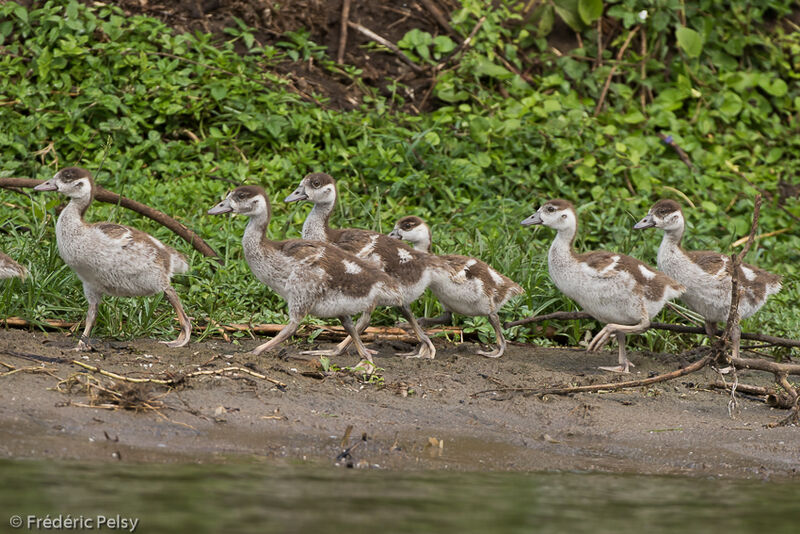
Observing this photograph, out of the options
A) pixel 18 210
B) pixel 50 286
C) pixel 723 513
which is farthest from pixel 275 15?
pixel 723 513

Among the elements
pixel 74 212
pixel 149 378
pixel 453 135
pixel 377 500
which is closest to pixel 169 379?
pixel 149 378

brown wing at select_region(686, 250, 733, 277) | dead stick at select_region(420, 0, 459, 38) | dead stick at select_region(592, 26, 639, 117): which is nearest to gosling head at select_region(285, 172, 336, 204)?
brown wing at select_region(686, 250, 733, 277)

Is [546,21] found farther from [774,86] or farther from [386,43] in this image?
[774,86]

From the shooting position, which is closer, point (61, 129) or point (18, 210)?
point (18, 210)

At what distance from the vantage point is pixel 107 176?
37.4 feet

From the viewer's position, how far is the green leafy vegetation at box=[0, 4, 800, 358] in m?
10.7

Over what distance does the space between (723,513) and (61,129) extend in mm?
8716

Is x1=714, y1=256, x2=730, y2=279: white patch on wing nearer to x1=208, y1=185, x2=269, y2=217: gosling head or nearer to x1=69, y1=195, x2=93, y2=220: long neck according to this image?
x1=208, y1=185, x2=269, y2=217: gosling head

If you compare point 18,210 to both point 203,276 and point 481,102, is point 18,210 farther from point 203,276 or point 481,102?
point 481,102

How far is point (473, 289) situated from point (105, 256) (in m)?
2.84

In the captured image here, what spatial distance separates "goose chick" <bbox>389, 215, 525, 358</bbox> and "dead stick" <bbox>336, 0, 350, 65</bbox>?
17.4 ft

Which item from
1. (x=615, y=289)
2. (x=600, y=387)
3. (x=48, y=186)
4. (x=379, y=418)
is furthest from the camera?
(x=615, y=289)

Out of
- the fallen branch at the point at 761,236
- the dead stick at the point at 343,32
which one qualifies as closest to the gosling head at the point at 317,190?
the dead stick at the point at 343,32

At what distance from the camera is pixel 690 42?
14461 millimetres
